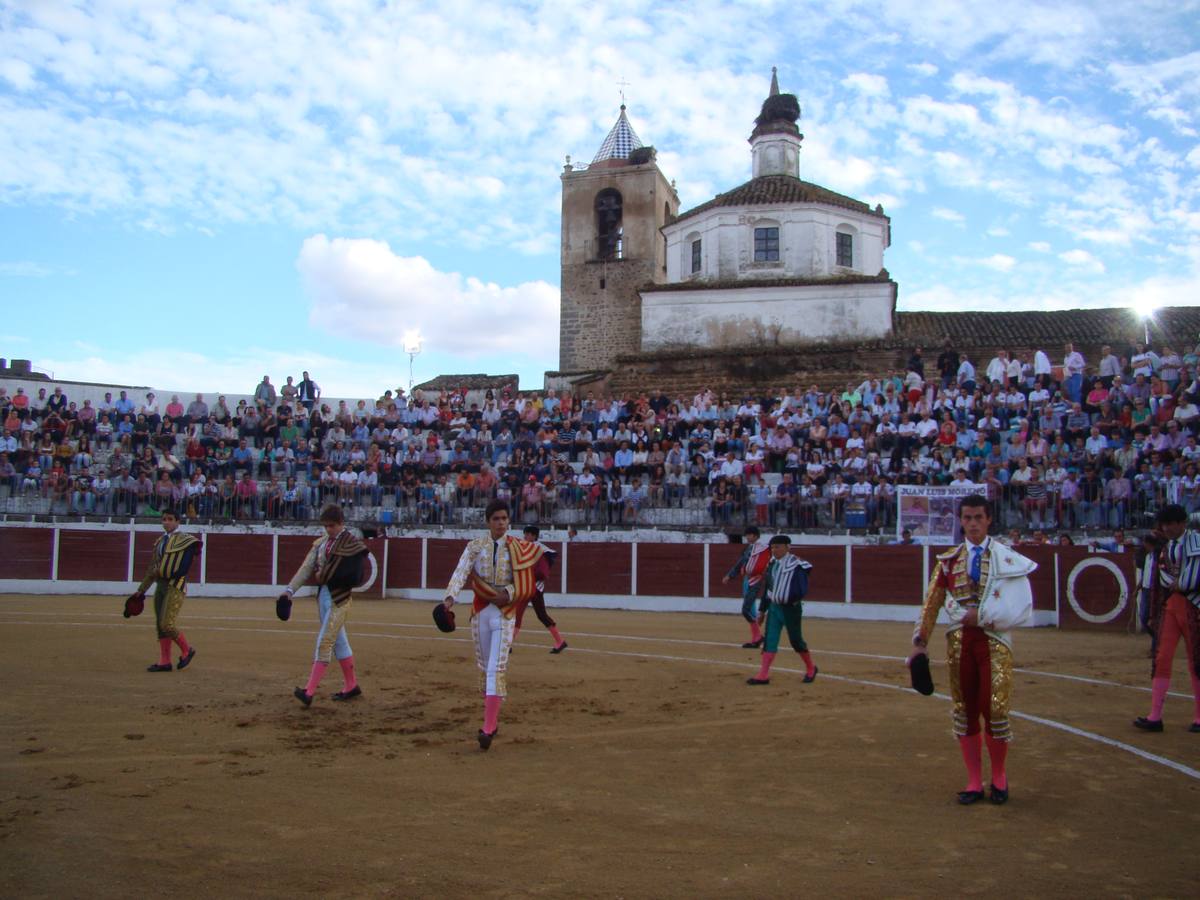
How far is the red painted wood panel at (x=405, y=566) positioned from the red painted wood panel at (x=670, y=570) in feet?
13.0

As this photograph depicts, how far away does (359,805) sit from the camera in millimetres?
5023

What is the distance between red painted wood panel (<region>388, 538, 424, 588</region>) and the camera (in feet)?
66.2

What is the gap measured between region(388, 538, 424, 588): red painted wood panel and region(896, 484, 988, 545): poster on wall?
8671 millimetres

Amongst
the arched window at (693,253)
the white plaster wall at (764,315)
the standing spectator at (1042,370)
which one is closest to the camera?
the standing spectator at (1042,370)

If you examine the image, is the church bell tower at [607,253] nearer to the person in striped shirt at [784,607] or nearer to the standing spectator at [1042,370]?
the standing spectator at [1042,370]

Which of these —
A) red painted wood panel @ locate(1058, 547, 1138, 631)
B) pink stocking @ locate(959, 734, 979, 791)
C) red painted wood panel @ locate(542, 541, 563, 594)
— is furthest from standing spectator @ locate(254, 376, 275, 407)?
pink stocking @ locate(959, 734, 979, 791)

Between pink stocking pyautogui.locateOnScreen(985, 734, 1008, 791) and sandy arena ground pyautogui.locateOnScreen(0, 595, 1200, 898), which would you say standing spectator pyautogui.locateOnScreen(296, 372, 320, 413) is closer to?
sandy arena ground pyautogui.locateOnScreen(0, 595, 1200, 898)

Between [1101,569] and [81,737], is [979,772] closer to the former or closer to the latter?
[81,737]

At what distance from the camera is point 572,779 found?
5609 mm

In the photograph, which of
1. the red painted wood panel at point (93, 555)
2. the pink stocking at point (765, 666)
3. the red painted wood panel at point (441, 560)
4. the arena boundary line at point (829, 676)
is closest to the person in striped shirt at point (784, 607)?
the pink stocking at point (765, 666)

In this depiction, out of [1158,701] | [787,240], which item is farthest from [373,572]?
[787,240]

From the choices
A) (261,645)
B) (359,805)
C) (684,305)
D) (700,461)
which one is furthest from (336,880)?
(684,305)

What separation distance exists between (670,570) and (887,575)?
3870mm

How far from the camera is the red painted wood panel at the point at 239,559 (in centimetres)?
2047
